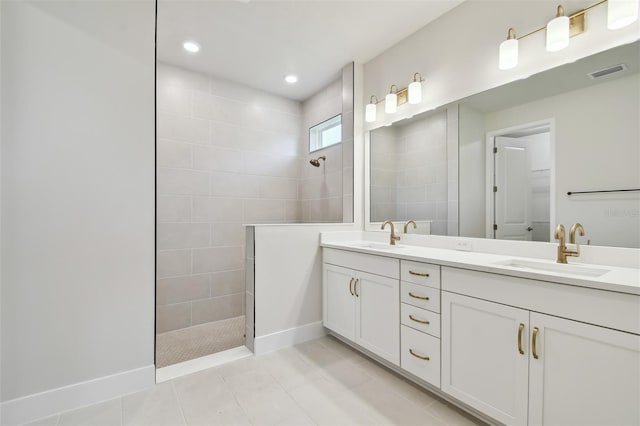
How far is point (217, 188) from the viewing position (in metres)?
3.15

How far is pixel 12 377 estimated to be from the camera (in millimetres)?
1518

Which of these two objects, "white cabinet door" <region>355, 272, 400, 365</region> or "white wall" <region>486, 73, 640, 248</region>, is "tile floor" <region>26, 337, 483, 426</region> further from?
"white wall" <region>486, 73, 640, 248</region>

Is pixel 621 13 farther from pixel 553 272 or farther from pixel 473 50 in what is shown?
pixel 553 272

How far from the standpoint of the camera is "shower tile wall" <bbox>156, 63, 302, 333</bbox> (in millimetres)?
2885

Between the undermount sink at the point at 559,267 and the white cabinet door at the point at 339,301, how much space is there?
107 centimetres

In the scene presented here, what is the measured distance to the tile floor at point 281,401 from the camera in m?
1.56

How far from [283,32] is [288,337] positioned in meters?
2.53

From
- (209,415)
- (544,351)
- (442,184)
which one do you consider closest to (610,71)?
(442,184)

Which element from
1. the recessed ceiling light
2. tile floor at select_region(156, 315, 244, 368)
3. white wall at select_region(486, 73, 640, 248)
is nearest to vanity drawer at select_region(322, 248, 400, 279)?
white wall at select_region(486, 73, 640, 248)

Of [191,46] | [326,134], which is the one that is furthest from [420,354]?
[191,46]

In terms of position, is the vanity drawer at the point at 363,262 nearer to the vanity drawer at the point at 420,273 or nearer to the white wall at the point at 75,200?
the vanity drawer at the point at 420,273

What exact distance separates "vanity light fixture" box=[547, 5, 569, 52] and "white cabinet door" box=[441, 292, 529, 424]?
1431mm

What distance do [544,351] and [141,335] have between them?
2.15 m

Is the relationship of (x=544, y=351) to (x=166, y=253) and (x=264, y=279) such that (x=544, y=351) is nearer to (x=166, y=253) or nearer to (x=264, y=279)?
(x=264, y=279)
